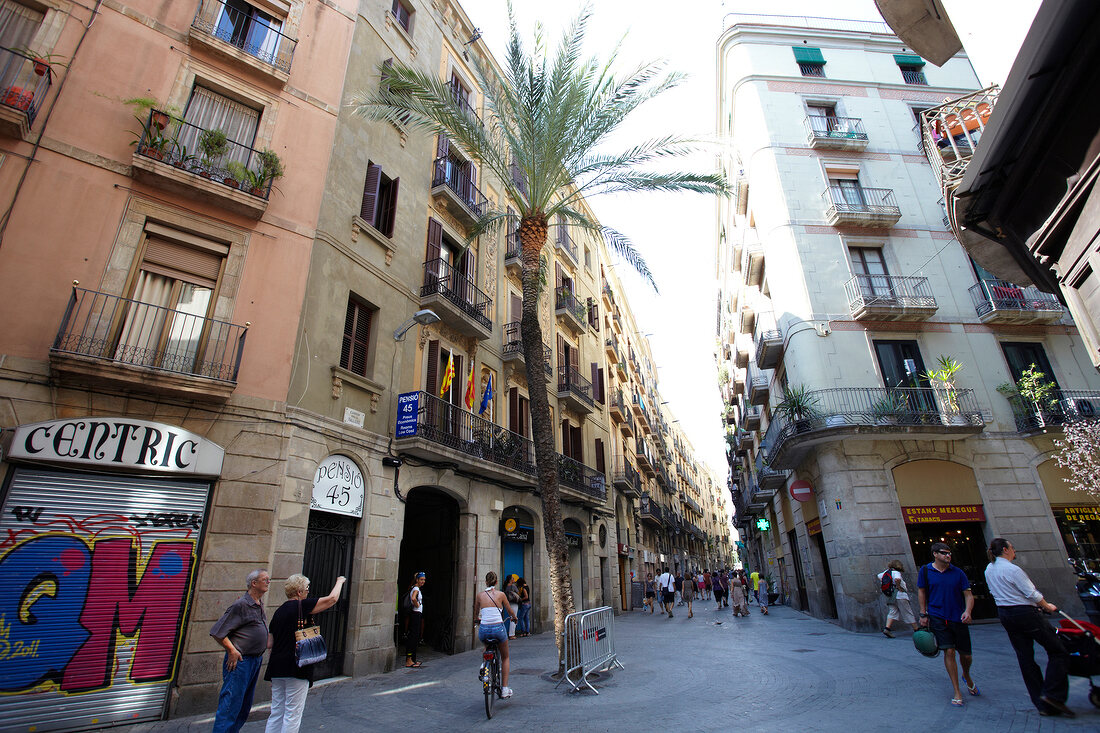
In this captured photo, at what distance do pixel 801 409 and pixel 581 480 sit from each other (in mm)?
9213

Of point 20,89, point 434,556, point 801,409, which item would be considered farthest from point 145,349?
point 801,409

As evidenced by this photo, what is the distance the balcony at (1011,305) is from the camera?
17281 millimetres

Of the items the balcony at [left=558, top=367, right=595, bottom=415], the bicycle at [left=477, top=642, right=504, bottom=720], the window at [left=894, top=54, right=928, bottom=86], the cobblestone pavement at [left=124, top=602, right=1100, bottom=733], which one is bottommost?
the cobblestone pavement at [left=124, top=602, right=1100, bottom=733]

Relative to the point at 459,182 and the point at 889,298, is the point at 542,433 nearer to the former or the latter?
the point at 459,182

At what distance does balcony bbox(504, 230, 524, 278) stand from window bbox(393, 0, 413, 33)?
732 centimetres

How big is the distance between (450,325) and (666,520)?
1176 inches

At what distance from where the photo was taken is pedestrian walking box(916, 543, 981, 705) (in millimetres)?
6535

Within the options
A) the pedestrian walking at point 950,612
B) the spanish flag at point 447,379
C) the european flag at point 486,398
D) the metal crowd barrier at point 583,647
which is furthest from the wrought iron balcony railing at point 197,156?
the pedestrian walking at point 950,612

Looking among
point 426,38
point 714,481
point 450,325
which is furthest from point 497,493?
point 714,481

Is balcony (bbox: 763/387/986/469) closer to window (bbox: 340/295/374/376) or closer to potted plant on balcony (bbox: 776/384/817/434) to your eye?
potted plant on balcony (bbox: 776/384/817/434)

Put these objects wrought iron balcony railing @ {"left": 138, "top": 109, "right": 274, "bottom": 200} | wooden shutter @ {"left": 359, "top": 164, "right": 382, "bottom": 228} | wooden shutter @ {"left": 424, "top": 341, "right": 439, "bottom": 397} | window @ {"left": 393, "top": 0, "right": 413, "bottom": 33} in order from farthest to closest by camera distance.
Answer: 1. window @ {"left": 393, "top": 0, "right": 413, "bottom": 33}
2. wooden shutter @ {"left": 424, "top": 341, "right": 439, "bottom": 397}
3. wooden shutter @ {"left": 359, "top": 164, "right": 382, "bottom": 228}
4. wrought iron balcony railing @ {"left": 138, "top": 109, "right": 274, "bottom": 200}

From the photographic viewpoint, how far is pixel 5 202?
8625 mm

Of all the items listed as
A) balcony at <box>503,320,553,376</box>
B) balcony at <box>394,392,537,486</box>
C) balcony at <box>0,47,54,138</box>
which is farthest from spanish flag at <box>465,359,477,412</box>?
balcony at <box>0,47,54,138</box>

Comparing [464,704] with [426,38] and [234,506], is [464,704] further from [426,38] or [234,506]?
[426,38]
